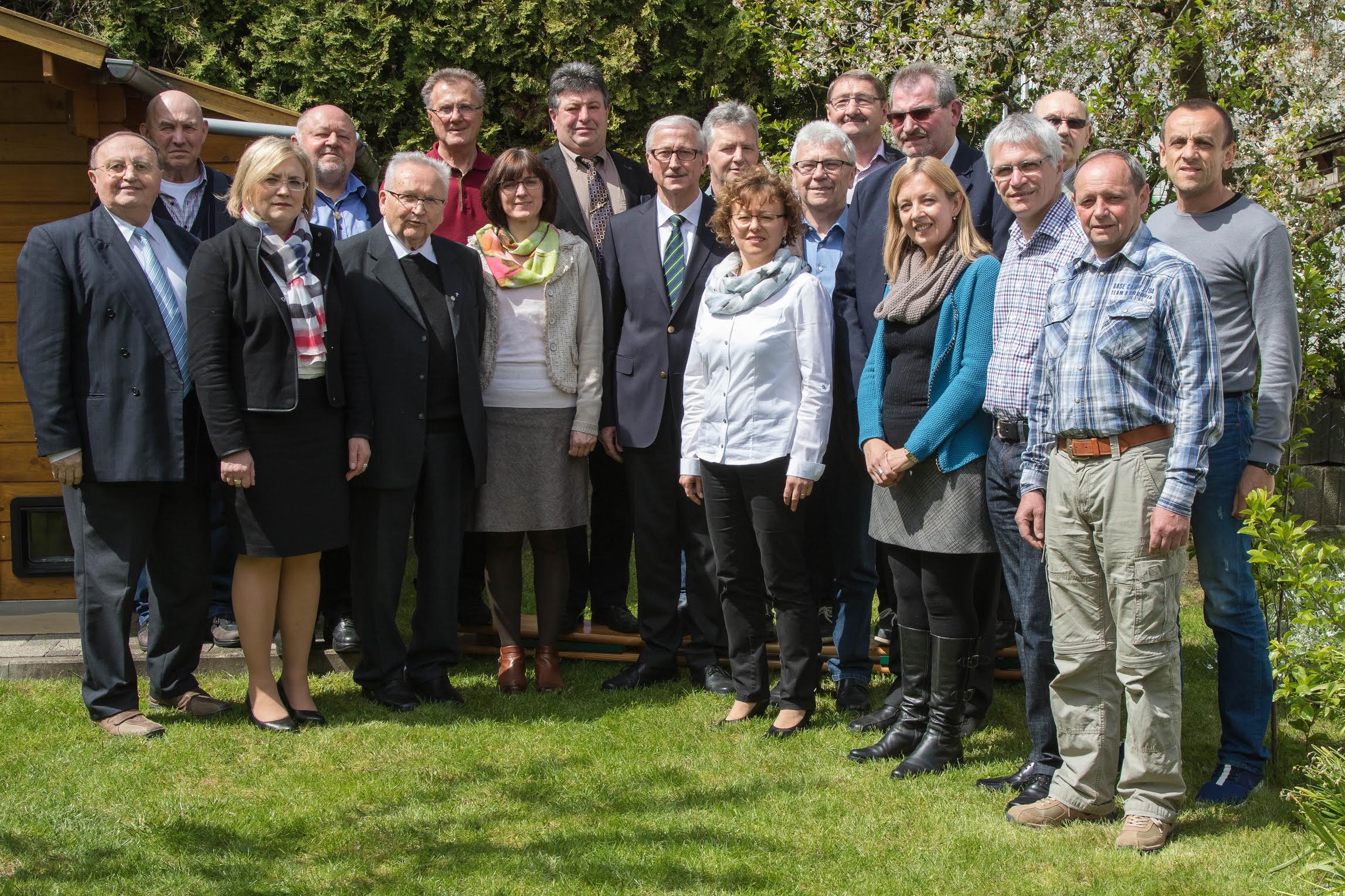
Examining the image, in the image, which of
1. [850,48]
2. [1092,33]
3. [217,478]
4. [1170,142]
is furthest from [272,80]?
[1170,142]

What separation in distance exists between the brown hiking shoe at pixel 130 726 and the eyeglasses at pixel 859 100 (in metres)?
3.88

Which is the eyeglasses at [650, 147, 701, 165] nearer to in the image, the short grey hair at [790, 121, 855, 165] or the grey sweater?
the short grey hair at [790, 121, 855, 165]

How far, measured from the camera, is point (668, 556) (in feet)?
17.4

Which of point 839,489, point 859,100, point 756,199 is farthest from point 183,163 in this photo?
point 839,489

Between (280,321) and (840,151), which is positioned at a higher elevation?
(840,151)

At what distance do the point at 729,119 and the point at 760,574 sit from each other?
2.07 meters

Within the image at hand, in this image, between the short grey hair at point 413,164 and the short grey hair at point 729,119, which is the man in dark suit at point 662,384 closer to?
the short grey hair at point 729,119

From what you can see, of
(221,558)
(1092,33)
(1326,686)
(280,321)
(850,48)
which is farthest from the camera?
(850,48)

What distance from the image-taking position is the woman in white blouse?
14.9ft

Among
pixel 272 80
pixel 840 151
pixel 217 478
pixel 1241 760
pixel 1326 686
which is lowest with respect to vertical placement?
pixel 1241 760

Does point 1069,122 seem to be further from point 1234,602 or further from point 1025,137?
point 1234,602

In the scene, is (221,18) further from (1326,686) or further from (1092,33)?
(1326,686)

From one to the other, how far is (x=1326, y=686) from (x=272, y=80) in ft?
25.9

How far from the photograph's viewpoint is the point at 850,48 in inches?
345
